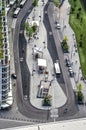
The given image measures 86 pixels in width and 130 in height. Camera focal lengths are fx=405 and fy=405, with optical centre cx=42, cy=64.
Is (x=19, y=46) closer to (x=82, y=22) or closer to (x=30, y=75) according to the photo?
(x=30, y=75)

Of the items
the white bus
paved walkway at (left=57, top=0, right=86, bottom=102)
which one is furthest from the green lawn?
the white bus

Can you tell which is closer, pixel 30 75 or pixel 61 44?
pixel 30 75

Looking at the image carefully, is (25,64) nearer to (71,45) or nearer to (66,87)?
(66,87)

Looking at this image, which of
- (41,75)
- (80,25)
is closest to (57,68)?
(41,75)

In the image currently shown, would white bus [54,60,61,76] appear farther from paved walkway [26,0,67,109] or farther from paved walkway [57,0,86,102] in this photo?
paved walkway [57,0,86,102]

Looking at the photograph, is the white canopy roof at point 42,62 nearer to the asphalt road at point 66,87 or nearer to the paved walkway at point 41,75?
the paved walkway at point 41,75

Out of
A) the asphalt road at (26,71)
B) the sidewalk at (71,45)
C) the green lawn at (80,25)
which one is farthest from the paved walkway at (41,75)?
the green lawn at (80,25)

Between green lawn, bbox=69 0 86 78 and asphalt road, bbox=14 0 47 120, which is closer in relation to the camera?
asphalt road, bbox=14 0 47 120

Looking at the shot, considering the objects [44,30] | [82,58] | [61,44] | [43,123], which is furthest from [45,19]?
[43,123]
